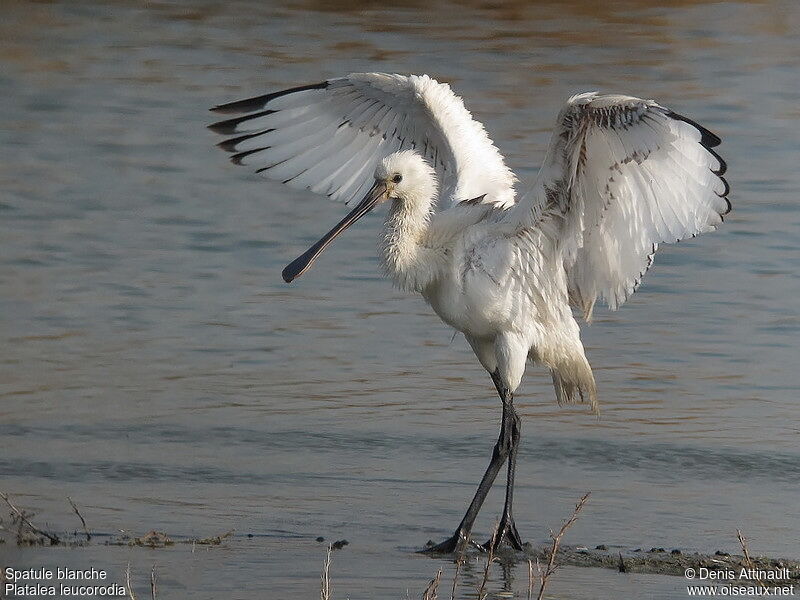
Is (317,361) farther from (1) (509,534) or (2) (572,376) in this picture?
(1) (509,534)

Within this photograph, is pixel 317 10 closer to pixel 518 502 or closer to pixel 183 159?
pixel 183 159

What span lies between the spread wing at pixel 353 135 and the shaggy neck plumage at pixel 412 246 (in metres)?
0.54

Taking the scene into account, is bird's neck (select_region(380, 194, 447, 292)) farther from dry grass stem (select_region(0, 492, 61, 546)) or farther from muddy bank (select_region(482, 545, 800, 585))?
dry grass stem (select_region(0, 492, 61, 546))

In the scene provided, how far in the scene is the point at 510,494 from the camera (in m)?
6.95

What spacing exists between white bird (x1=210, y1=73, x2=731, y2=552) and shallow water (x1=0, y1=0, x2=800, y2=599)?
22.2 inches

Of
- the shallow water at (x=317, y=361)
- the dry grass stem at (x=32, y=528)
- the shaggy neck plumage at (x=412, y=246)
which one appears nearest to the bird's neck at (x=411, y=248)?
the shaggy neck plumage at (x=412, y=246)

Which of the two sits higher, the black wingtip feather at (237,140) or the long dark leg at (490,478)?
the black wingtip feather at (237,140)

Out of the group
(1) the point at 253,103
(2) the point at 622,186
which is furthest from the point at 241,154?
(2) the point at 622,186

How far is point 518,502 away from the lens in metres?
7.38

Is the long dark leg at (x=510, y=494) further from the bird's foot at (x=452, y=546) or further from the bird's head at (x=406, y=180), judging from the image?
the bird's head at (x=406, y=180)

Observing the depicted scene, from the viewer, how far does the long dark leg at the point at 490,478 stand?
21.7 ft

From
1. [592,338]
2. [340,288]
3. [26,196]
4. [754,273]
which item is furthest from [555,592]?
[26,196]

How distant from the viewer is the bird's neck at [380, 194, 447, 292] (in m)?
7.09

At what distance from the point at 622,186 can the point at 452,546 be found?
159cm
